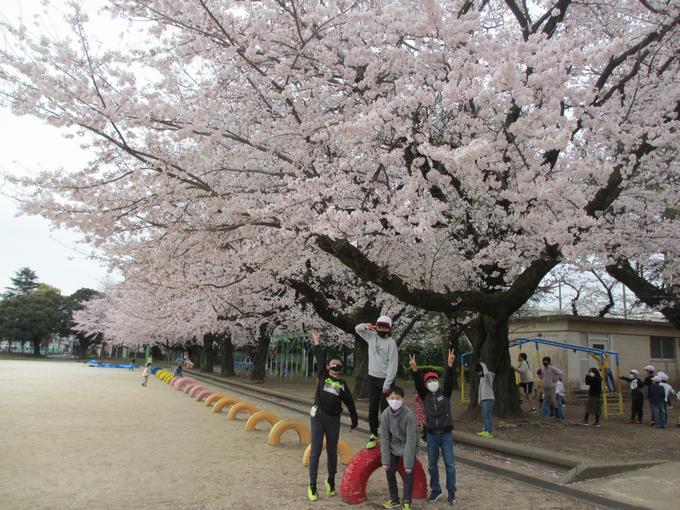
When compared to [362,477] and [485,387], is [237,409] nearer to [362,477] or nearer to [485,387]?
[485,387]

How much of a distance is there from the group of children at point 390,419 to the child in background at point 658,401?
9238mm

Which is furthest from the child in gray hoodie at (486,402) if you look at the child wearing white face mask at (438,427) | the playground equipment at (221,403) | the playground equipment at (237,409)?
the playground equipment at (221,403)

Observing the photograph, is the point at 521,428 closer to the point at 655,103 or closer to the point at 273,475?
Result: the point at 273,475

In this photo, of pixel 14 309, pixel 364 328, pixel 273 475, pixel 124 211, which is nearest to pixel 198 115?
pixel 124 211

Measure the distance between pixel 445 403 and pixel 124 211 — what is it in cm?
681

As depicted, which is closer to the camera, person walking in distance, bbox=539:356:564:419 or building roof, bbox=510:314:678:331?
person walking in distance, bbox=539:356:564:419

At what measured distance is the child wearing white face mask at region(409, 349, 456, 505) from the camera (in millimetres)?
5988

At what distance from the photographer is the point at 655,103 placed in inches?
431

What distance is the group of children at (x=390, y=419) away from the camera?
5586mm

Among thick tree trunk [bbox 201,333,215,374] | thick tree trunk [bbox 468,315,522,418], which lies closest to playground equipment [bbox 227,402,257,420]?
thick tree trunk [bbox 468,315,522,418]

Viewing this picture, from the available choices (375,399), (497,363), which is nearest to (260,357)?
(497,363)

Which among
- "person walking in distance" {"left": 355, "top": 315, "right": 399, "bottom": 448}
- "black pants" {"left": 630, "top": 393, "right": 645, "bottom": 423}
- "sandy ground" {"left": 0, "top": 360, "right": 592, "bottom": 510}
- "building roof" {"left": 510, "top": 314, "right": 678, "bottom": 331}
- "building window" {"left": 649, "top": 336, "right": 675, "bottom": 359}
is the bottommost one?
"sandy ground" {"left": 0, "top": 360, "right": 592, "bottom": 510}

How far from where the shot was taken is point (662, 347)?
2556cm

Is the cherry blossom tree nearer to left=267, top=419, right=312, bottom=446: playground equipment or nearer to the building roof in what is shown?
left=267, top=419, right=312, bottom=446: playground equipment
